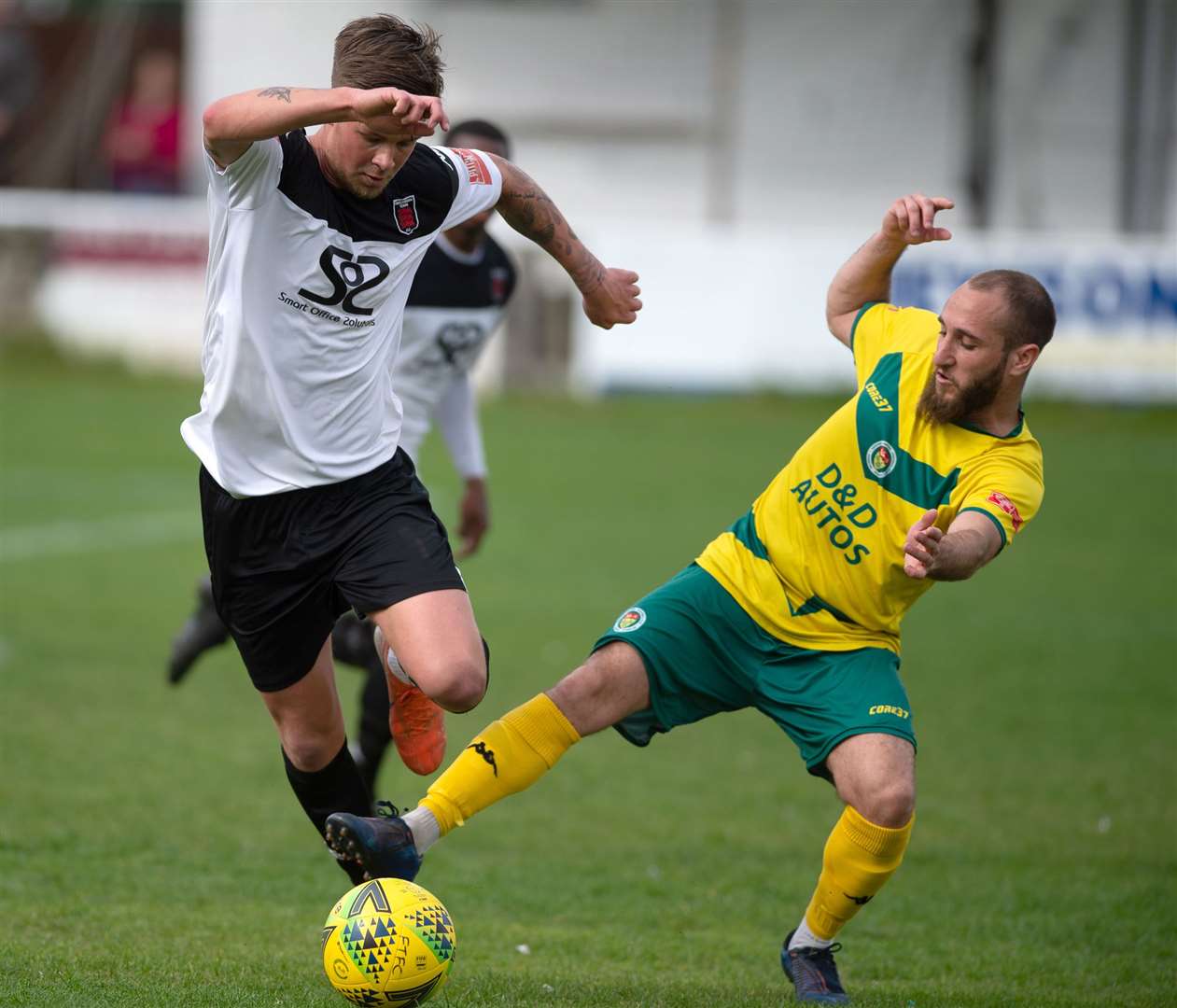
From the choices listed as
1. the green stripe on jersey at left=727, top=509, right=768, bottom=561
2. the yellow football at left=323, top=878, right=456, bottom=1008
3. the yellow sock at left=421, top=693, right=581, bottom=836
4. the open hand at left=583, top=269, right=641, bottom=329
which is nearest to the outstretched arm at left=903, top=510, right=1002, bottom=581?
the green stripe on jersey at left=727, top=509, right=768, bottom=561

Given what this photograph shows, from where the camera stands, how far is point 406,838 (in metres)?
4.57

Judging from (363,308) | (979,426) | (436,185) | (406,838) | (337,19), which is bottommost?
(406,838)

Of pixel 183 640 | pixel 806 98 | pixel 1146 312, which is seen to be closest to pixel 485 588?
pixel 183 640

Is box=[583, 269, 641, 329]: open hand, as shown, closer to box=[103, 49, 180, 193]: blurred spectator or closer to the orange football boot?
the orange football boot

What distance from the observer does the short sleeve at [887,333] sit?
17.0 ft

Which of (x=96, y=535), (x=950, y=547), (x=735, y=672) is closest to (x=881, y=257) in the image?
(x=950, y=547)

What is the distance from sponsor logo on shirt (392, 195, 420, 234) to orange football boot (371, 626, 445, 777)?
1.20 m

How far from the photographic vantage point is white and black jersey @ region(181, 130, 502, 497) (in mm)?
4539

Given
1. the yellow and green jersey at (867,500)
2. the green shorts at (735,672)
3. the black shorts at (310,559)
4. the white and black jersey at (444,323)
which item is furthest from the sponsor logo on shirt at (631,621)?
the white and black jersey at (444,323)

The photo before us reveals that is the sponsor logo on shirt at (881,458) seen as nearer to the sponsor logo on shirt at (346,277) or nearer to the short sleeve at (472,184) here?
the short sleeve at (472,184)

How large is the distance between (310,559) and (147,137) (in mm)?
26640

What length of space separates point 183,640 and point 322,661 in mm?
2755

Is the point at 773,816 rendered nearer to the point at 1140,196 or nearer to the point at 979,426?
the point at 979,426

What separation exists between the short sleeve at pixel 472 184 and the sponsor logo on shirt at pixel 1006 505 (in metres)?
1.74
